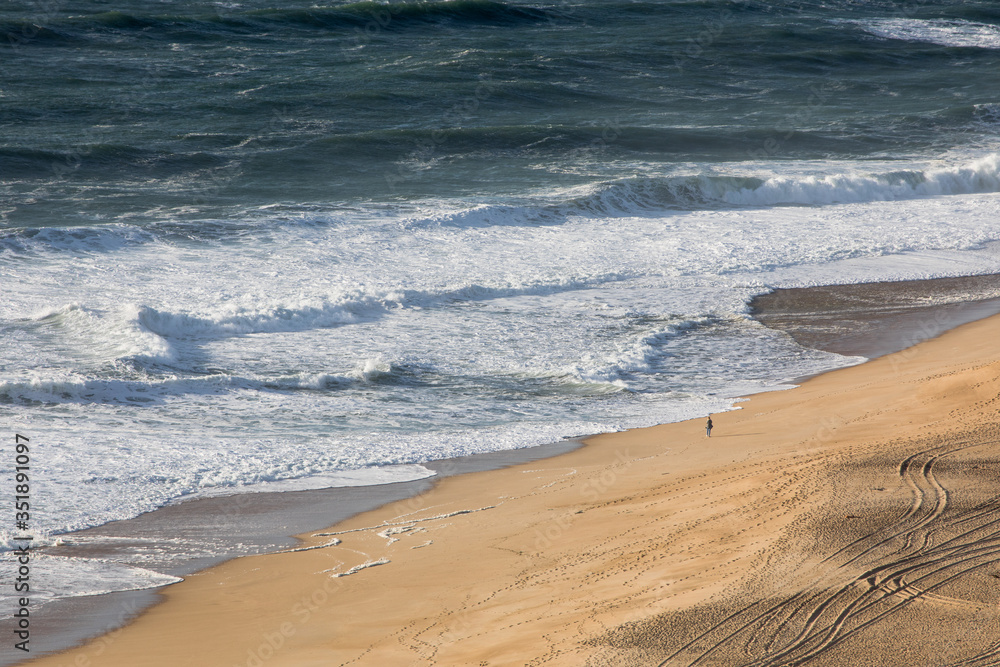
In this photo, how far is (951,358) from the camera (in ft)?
39.6

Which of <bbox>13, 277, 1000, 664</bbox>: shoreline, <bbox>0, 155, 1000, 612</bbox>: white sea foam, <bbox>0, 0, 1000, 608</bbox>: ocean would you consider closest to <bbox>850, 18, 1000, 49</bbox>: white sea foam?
<bbox>0, 0, 1000, 608</bbox>: ocean

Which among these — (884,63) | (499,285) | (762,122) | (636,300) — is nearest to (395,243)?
(499,285)

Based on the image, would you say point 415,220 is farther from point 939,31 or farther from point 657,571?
point 939,31

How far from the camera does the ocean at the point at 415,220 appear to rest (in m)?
10.3

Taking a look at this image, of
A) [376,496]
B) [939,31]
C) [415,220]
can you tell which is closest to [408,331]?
[376,496]

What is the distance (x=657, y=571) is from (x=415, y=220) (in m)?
13.2

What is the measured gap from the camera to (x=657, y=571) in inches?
249

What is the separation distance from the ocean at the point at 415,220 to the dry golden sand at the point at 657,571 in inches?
45.7

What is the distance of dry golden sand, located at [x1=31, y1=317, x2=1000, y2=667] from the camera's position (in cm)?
535

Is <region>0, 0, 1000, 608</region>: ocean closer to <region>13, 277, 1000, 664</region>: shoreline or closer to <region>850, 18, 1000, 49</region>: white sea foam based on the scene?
<region>13, 277, 1000, 664</region>: shoreline

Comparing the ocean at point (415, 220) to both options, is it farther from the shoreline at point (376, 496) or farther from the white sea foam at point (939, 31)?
the white sea foam at point (939, 31)

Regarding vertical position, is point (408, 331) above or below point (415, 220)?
below

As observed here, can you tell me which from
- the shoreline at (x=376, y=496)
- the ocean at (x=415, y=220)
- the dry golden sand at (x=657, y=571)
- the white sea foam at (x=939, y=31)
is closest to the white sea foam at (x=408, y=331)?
the ocean at (x=415, y=220)

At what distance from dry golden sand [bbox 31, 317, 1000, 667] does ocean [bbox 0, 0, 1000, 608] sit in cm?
116
